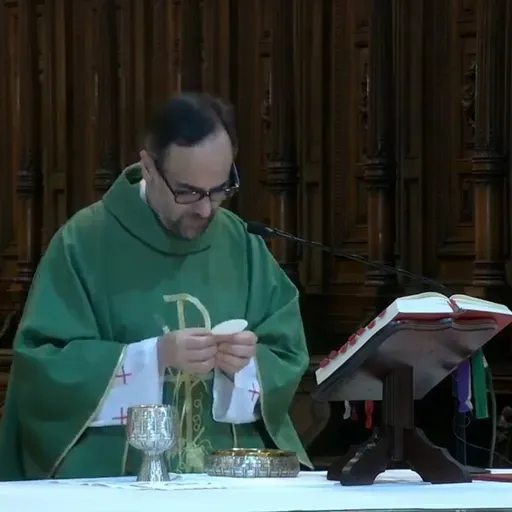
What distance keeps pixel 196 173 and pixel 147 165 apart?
201 mm

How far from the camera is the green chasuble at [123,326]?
3.74 m

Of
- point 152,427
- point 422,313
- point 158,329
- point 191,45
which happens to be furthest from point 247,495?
point 191,45

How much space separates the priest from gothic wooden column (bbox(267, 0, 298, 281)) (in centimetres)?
238

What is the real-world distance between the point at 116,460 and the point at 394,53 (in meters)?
3.05

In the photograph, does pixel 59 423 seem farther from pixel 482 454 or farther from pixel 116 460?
pixel 482 454

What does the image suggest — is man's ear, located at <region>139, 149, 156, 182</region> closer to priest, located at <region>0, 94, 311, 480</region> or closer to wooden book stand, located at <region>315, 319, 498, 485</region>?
priest, located at <region>0, 94, 311, 480</region>

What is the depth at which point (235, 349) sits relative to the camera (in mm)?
3605

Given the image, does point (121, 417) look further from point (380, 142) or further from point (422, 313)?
point (380, 142)

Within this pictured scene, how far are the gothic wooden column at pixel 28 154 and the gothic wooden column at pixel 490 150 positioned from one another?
9.11ft

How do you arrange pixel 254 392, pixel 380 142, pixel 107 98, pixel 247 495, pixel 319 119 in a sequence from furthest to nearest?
pixel 107 98, pixel 319 119, pixel 380 142, pixel 254 392, pixel 247 495

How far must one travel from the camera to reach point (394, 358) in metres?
3.14

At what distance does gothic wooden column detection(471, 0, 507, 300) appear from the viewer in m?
5.80

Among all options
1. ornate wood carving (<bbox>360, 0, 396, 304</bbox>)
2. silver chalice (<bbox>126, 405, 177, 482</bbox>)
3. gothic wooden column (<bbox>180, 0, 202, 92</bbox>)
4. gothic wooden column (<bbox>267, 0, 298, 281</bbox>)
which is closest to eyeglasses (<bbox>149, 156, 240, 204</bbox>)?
silver chalice (<bbox>126, 405, 177, 482</bbox>)

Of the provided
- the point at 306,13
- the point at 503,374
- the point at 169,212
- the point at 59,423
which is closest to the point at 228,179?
the point at 169,212
